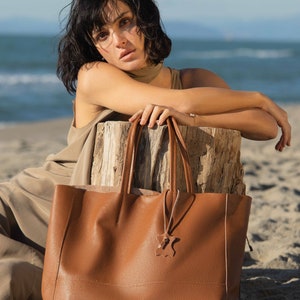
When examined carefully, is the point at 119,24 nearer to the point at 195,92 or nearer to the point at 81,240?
the point at 195,92

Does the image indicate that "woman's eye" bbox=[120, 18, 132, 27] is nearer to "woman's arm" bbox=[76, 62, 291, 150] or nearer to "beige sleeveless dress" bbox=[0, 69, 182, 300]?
"woman's arm" bbox=[76, 62, 291, 150]

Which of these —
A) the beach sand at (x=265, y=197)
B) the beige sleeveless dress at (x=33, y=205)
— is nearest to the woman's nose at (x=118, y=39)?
the beige sleeveless dress at (x=33, y=205)

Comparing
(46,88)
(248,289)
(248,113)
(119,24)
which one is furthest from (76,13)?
(46,88)

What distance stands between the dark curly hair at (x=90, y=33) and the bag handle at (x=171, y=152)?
1.69 feet

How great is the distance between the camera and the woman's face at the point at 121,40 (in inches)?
115

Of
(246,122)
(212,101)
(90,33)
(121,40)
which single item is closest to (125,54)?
(121,40)

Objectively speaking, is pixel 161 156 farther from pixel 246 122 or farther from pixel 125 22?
pixel 125 22

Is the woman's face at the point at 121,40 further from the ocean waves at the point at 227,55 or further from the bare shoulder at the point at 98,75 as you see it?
the ocean waves at the point at 227,55

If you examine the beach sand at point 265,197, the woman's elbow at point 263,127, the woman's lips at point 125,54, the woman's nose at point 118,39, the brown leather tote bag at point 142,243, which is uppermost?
the woman's nose at point 118,39

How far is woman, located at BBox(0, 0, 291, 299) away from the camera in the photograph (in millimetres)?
2822

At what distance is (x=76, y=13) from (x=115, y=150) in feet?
2.01

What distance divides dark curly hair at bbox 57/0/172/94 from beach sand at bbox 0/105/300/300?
1.37 meters

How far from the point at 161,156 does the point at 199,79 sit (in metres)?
0.66

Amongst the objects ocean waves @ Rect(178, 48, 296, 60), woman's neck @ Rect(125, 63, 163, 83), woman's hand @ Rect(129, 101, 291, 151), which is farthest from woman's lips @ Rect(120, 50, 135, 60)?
ocean waves @ Rect(178, 48, 296, 60)
